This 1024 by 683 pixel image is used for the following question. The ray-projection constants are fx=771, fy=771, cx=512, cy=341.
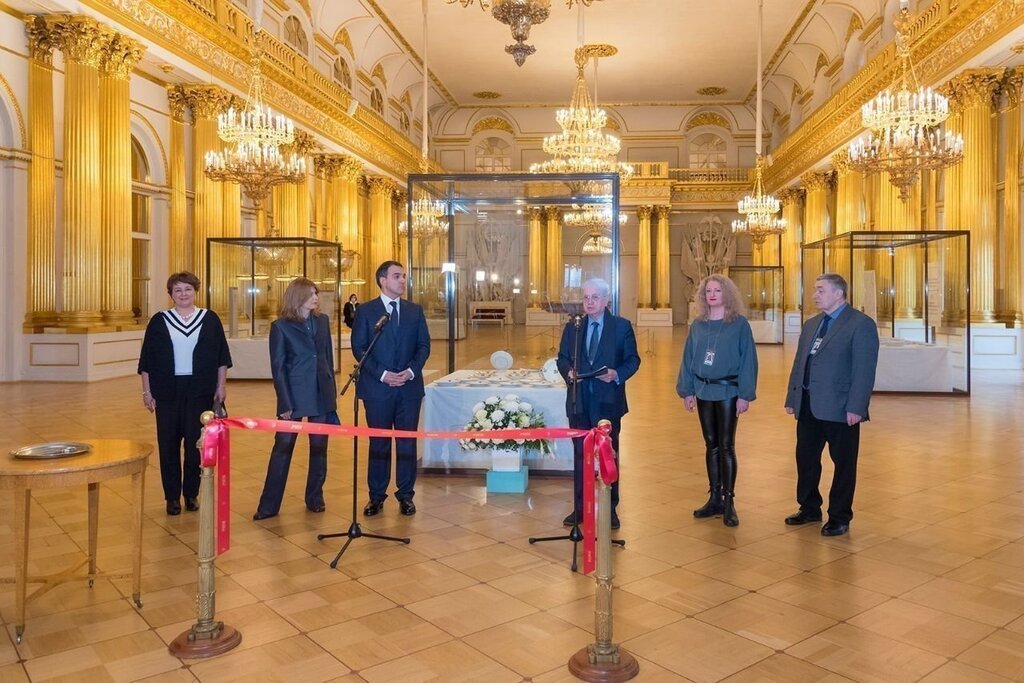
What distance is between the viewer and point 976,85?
13.8 m

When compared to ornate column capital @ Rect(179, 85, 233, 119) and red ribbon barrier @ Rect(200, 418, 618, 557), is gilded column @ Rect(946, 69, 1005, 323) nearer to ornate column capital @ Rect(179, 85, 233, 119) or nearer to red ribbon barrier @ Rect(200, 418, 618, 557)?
red ribbon barrier @ Rect(200, 418, 618, 557)

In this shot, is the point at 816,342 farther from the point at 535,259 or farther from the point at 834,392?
the point at 535,259

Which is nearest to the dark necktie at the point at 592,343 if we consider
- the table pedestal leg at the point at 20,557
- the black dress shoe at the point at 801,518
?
the black dress shoe at the point at 801,518

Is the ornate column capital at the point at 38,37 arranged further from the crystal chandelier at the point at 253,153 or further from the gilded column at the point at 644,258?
the gilded column at the point at 644,258

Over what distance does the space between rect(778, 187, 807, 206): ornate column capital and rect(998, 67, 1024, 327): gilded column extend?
1305 centimetres

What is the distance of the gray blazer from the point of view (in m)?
4.54

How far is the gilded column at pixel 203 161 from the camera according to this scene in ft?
48.5

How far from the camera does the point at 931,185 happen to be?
1603 centimetres

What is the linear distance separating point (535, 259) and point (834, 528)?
11.6 ft

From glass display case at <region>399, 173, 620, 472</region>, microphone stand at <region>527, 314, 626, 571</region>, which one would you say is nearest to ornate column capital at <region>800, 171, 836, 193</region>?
glass display case at <region>399, 173, 620, 472</region>

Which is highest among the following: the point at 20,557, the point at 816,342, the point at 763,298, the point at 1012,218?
the point at 1012,218

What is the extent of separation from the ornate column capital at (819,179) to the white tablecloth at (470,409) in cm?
1992

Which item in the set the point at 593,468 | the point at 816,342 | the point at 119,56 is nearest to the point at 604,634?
the point at 593,468

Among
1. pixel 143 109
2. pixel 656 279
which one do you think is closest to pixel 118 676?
pixel 143 109
